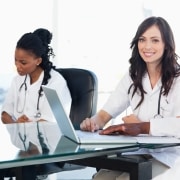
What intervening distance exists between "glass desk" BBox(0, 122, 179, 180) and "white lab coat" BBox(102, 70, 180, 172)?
0.34 ft

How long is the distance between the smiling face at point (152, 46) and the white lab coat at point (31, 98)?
634mm

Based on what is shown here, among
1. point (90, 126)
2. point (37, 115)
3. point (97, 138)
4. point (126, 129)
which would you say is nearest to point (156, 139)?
point (126, 129)

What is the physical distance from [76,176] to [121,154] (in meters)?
2.00

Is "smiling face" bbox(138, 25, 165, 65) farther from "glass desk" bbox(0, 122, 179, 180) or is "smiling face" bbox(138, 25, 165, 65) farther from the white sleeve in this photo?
"glass desk" bbox(0, 122, 179, 180)

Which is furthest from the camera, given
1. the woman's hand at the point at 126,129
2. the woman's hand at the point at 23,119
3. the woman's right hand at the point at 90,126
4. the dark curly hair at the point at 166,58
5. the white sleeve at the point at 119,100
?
the woman's hand at the point at 23,119

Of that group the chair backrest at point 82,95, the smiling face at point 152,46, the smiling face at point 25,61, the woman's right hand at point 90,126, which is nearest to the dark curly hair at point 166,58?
the smiling face at point 152,46

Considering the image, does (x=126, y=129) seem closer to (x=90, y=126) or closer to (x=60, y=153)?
(x=90, y=126)

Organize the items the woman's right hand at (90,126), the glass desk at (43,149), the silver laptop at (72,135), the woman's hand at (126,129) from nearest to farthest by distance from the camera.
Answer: the glass desk at (43,149) < the silver laptop at (72,135) < the woman's hand at (126,129) < the woman's right hand at (90,126)

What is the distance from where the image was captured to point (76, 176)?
3.34 metres

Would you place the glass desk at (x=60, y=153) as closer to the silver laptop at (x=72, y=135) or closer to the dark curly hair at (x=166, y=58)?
the silver laptop at (x=72, y=135)

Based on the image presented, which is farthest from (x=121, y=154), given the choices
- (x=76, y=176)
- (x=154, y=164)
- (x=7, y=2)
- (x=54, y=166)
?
(x=7, y=2)

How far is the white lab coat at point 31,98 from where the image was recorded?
7.64ft

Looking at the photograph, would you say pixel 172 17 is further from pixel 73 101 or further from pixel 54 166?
pixel 54 166

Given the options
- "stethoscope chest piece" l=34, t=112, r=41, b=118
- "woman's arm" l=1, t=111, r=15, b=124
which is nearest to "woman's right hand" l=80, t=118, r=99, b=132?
"stethoscope chest piece" l=34, t=112, r=41, b=118
